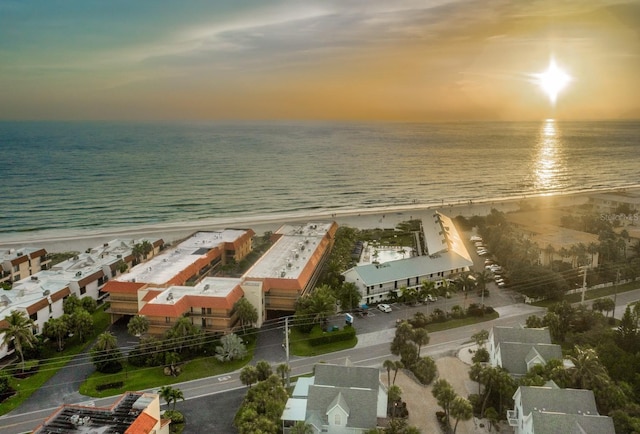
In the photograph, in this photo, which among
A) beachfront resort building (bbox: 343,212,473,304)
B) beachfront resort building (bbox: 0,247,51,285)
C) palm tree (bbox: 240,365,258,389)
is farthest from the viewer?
beachfront resort building (bbox: 0,247,51,285)

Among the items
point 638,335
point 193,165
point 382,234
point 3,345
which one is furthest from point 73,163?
point 638,335

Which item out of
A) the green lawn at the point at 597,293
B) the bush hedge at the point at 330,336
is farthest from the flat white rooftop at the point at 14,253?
the green lawn at the point at 597,293

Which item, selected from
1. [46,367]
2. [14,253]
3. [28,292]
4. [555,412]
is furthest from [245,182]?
[555,412]

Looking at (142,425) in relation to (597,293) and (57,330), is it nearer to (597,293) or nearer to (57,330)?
(57,330)

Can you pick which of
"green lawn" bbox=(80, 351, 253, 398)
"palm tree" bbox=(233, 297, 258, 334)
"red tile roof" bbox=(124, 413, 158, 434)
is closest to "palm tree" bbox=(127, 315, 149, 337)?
"green lawn" bbox=(80, 351, 253, 398)

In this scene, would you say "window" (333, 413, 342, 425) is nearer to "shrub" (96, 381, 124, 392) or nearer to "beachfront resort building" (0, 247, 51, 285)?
"shrub" (96, 381, 124, 392)
